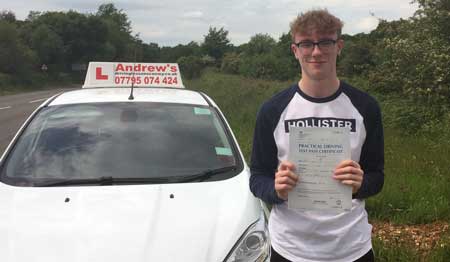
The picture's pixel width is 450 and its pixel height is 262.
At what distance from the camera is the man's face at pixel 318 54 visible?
1.90 meters

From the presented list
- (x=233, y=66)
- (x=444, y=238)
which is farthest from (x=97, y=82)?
(x=233, y=66)

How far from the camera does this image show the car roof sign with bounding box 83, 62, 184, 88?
5.22 m

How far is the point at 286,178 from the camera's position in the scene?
1.85 m

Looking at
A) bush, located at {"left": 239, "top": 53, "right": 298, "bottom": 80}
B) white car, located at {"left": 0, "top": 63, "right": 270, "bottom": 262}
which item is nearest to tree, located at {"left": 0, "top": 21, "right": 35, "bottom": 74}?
bush, located at {"left": 239, "top": 53, "right": 298, "bottom": 80}

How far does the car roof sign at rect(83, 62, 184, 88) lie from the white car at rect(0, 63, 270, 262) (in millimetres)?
847

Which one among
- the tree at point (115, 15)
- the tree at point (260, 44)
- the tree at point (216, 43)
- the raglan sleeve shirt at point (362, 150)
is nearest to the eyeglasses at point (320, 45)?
the raglan sleeve shirt at point (362, 150)

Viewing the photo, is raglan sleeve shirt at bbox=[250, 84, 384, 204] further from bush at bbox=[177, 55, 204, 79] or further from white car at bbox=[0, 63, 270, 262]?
bush at bbox=[177, 55, 204, 79]

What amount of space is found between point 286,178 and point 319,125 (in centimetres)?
26

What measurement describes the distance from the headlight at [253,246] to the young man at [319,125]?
0.45 m

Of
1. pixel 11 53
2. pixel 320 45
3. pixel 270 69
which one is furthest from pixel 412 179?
pixel 11 53

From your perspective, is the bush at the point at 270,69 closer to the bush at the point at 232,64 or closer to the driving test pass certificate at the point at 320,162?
the bush at the point at 232,64

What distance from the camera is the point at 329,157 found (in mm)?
1864

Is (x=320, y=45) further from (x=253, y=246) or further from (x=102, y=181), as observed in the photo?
(x=102, y=181)

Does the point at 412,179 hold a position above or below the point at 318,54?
below
